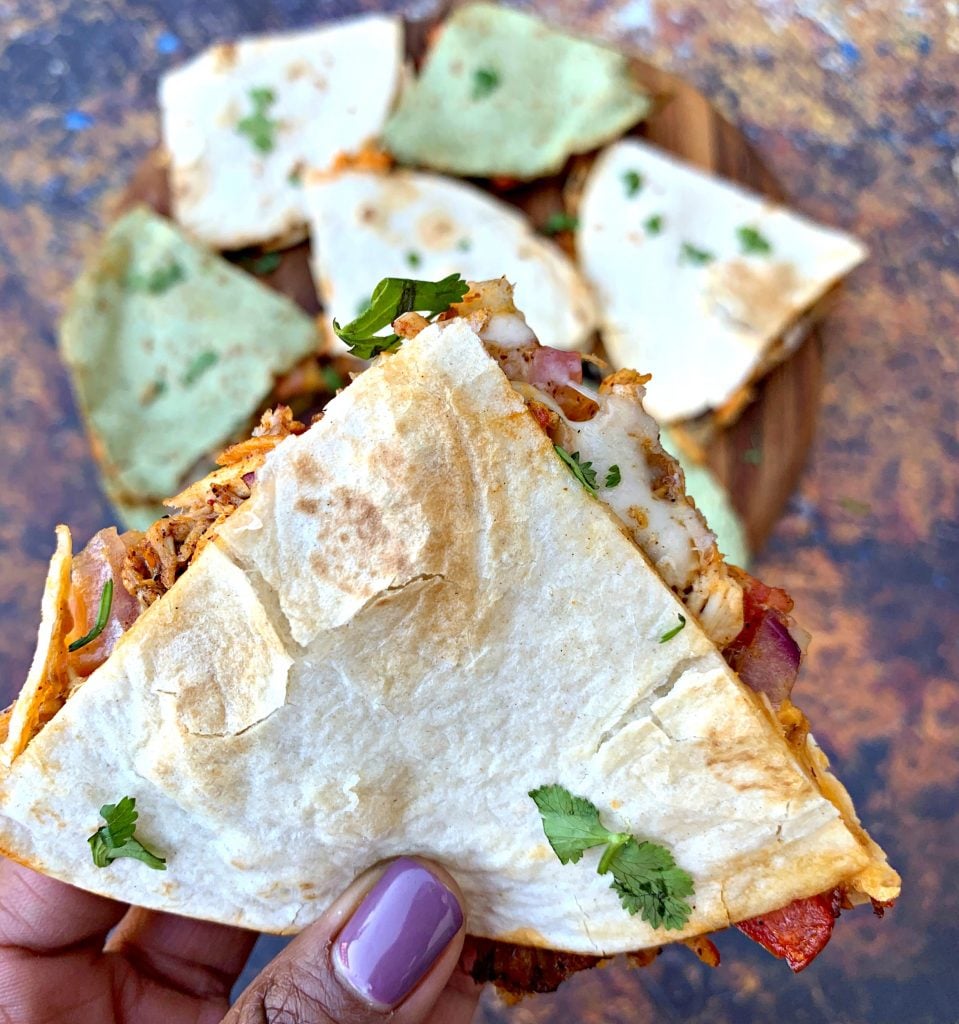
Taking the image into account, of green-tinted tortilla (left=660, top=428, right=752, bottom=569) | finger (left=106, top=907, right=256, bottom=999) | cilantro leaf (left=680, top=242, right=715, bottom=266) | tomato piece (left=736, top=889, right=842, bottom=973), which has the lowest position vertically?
finger (left=106, top=907, right=256, bottom=999)

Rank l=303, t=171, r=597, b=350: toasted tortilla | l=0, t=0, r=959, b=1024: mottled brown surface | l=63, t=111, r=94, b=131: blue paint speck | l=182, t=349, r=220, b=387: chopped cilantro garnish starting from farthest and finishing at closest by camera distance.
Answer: l=63, t=111, r=94, b=131: blue paint speck
l=182, t=349, r=220, b=387: chopped cilantro garnish
l=303, t=171, r=597, b=350: toasted tortilla
l=0, t=0, r=959, b=1024: mottled brown surface

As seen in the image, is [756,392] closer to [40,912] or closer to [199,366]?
[199,366]

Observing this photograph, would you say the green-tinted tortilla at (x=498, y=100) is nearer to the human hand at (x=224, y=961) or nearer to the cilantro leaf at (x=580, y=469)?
the cilantro leaf at (x=580, y=469)

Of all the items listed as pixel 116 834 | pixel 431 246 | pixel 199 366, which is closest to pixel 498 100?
pixel 431 246

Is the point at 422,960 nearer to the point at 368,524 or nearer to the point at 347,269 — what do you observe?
the point at 368,524

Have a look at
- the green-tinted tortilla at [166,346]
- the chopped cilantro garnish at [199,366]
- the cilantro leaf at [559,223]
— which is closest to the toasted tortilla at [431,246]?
the cilantro leaf at [559,223]

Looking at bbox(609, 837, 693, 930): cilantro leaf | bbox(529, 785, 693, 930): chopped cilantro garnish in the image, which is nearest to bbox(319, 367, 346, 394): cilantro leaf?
bbox(529, 785, 693, 930): chopped cilantro garnish

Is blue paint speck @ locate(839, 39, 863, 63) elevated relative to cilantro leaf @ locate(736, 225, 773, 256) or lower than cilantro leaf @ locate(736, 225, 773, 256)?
elevated

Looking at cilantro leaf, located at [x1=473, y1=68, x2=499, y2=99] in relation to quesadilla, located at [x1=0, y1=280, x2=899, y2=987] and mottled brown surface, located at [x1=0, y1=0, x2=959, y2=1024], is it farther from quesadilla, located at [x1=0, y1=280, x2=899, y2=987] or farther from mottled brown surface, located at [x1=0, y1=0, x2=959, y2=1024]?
quesadilla, located at [x1=0, y1=280, x2=899, y2=987]
